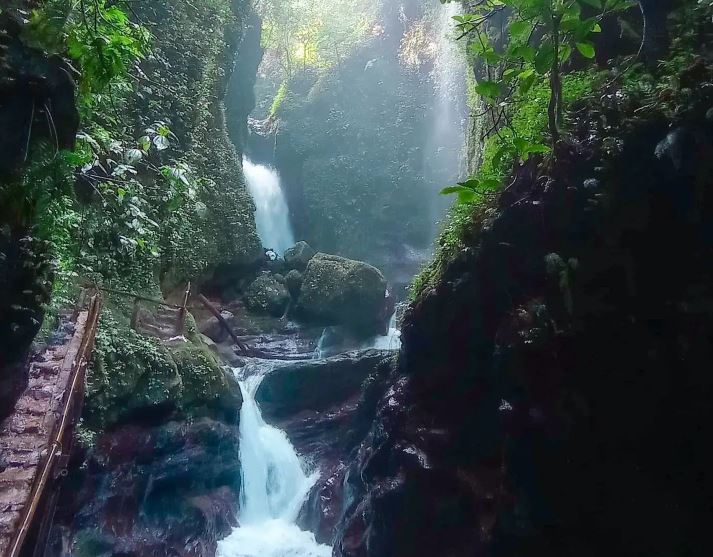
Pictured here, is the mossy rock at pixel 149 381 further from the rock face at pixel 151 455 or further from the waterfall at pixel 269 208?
the waterfall at pixel 269 208

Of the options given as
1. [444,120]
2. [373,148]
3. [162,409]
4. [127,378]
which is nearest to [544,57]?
[127,378]

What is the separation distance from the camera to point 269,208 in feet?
76.2

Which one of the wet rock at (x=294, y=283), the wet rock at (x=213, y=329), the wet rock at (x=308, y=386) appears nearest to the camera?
the wet rock at (x=308, y=386)

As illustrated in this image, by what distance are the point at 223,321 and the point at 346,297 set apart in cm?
425

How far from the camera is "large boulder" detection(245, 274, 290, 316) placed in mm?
17188

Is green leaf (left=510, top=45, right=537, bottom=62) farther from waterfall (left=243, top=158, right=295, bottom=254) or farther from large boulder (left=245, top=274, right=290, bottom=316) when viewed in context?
waterfall (left=243, top=158, right=295, bottom=254)

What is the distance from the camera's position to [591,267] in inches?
206

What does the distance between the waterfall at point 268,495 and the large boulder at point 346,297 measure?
510 cm

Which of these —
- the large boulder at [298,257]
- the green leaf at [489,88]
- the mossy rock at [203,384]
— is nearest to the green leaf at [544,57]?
the green leaf at [489,88]

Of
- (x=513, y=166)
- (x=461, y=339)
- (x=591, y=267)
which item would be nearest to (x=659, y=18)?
(x=513, y=166)

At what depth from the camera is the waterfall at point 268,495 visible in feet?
30.8

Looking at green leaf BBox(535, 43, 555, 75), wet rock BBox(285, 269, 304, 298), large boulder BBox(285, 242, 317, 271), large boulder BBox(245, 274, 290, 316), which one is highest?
large boulder BBox(285, 242, 317, 271)

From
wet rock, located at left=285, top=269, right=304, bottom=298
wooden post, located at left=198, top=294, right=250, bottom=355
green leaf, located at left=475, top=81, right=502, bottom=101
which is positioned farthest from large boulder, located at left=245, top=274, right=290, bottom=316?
green leaf, located at left=475, top=81, right=502, bottom=101

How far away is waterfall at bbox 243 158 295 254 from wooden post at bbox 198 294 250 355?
24.8 ft
